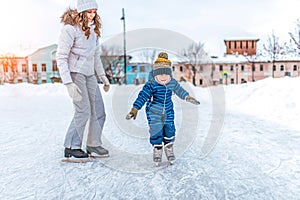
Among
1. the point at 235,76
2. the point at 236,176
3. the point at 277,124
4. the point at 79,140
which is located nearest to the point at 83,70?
the point at 79,140

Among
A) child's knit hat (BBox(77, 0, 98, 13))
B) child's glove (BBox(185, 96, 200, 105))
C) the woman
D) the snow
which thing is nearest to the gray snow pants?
the woman

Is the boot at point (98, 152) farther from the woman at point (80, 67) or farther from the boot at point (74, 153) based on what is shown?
the boot at point (74, 153)

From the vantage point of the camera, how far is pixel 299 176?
2221 millimetres

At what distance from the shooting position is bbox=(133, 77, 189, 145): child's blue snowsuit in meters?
2.46

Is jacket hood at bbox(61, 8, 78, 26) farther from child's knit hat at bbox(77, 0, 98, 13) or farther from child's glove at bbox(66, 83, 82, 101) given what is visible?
child's glove at bbox(66, 83, 82, 101)

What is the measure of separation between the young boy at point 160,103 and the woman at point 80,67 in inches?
21.1

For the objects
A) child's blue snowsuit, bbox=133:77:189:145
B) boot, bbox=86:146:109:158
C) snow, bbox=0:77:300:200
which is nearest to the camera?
snow, bbox=0:77:300:200

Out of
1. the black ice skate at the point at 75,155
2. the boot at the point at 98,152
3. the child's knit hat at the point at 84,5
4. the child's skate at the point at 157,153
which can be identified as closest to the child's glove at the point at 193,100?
the child's skate at the point at 157,153

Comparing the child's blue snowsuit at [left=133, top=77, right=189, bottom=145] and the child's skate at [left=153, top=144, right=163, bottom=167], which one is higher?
the child's blue snowsuit at [left=133, top=77, right=189, bottom=145]

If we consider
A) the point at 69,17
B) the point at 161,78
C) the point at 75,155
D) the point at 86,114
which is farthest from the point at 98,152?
the point at 69,17

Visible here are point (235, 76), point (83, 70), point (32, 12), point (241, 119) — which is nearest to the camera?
point (83, 70)

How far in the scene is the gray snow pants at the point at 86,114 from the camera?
262cm

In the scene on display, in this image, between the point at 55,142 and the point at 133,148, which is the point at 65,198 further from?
the point at 55,142

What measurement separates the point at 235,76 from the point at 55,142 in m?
44.4
